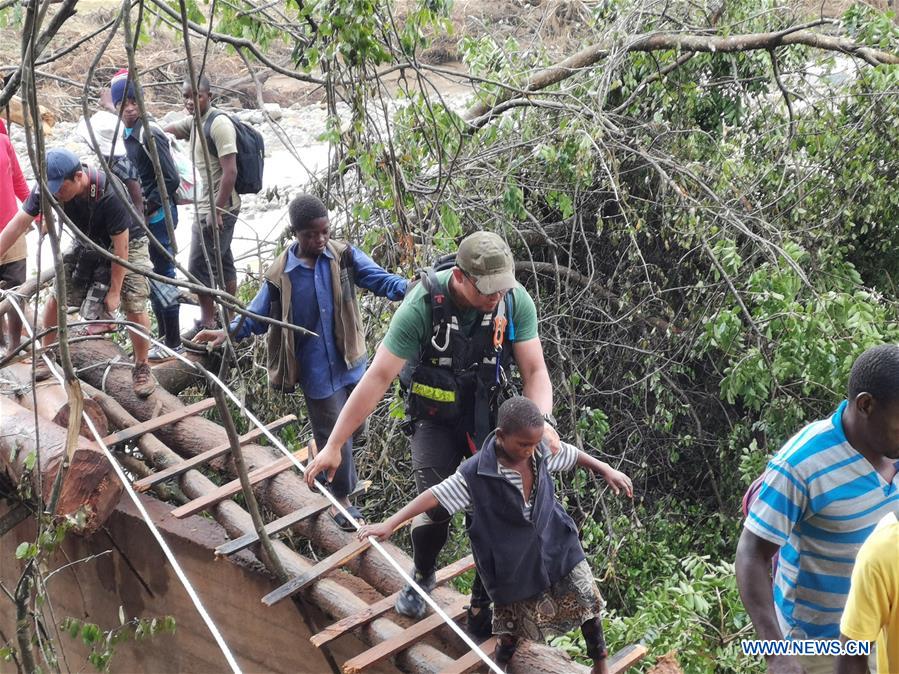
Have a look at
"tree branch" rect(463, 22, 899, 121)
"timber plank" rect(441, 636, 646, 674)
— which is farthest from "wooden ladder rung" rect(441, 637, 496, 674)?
"tree branch" rect(463, 22, 899, 121)

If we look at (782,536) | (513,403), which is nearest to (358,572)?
(513,403)

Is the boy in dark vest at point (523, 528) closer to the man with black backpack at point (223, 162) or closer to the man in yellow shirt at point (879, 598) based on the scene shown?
the man in yellow shirt at point (879, 598)

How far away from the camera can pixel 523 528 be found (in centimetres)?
320

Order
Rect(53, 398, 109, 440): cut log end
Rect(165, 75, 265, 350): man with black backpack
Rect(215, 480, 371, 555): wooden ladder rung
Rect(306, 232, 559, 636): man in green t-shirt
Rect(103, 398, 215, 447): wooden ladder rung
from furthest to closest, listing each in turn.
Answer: Rect(165, 75, 265, 350): man with black backpack → Rect(103, 398, 215, 447): wooden ladder rung → Rect(53, 398, 109, 440): cut log end → Rect(215, 480, 371, 555): wooden ladder rung → Rect(306, 232, 559, 636): man in green t-shirt

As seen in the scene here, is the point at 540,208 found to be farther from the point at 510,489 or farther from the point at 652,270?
the point at 510,489

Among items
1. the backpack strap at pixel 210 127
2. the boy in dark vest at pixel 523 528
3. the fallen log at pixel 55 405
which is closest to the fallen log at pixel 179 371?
the fallen log at pixel 55 405

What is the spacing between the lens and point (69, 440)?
289 centimetres

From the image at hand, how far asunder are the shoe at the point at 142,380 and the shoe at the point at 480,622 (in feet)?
8.53

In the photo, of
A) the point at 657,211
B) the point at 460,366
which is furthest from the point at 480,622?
the point at 657,211

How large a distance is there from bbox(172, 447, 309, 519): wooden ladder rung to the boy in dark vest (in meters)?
1.54

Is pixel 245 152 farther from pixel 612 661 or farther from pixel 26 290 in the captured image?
pixel 612 661

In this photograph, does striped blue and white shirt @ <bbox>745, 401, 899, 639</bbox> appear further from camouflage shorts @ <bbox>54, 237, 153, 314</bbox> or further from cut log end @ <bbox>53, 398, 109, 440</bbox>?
camouflage shorts @ <bbox>54, 237, 153, 314</bbox>

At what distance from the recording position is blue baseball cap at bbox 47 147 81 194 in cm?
459

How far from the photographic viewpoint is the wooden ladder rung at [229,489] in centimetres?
457
